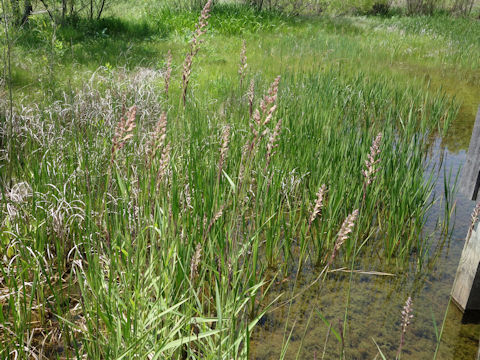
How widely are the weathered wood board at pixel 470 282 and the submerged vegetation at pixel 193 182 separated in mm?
351

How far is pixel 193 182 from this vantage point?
8.78ft

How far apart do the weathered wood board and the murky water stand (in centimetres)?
7

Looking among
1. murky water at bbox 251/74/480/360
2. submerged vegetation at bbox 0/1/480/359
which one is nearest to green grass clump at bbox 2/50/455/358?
Result: submerged vegetation at bbox 0/1/480/359

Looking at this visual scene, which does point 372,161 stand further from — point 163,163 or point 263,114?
point 163,163

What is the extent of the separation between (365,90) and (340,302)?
13.2ft

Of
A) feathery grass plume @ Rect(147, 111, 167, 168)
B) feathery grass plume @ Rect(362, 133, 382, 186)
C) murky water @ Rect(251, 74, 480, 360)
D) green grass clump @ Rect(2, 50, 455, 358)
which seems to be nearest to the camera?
feathery grass plume @ Rect(147, 111, 167, 168)

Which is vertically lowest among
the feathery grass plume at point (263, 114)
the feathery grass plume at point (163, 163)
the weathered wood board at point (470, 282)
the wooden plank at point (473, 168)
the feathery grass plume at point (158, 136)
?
the weathered wood board at point (470, 282)

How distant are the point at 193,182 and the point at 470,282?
1828 millimetres

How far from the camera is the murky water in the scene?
2207 mm

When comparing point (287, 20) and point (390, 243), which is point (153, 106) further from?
point (287, 20)

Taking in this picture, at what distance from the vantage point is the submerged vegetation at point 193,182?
1639mm

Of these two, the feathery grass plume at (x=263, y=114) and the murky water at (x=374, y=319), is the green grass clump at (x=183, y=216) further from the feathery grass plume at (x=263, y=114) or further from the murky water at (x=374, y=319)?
the feathery grass plume at (x=263, y=114)

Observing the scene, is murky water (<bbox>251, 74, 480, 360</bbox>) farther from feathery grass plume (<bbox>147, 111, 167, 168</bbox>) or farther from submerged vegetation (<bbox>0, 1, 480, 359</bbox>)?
feathery grass plume (<bbox>147, 111, 167, 168</bbox>)

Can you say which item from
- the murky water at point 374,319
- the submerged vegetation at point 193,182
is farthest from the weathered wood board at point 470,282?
the submerged vegetation at point 193,182
